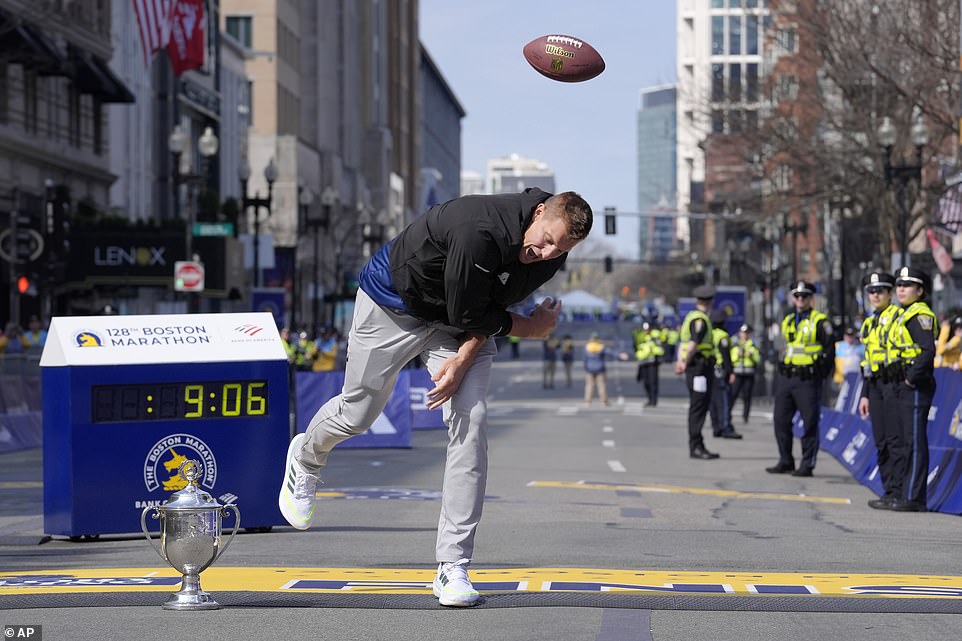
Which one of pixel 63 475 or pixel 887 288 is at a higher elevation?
pixel 887 288

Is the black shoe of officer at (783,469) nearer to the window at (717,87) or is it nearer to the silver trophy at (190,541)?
the silver trophy at (190,541)

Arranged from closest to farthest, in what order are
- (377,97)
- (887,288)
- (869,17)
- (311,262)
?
(887,288) < (869,17) < (311,262) < (377,97)

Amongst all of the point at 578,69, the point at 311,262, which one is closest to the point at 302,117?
the point at 311,262

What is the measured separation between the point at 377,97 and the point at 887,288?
108829mm

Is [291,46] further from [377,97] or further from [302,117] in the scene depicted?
[377,97]

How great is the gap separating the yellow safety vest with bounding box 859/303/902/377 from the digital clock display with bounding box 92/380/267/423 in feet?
18.8

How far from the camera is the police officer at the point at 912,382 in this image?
13.9 m

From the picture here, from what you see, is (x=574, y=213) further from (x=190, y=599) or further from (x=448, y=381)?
(x=190, y=599)

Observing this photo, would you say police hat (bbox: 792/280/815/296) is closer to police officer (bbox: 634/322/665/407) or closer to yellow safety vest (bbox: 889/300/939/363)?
yellow safety vest (bbox: 889/300/939/363)

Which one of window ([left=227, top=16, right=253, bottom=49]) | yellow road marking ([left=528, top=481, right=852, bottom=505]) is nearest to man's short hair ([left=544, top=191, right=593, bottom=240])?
yellow road marking ([left=528, top=481, right=852, bottom=505])

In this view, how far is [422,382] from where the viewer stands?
2856cm

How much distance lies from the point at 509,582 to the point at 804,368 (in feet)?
31.9

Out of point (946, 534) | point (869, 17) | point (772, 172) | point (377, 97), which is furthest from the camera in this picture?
point (377, 97)

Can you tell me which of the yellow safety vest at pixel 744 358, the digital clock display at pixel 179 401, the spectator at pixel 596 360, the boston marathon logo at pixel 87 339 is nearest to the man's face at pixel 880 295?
the digital clock display at pixel 179 401
